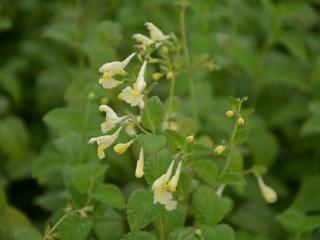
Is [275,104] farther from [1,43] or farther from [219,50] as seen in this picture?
[1,43]

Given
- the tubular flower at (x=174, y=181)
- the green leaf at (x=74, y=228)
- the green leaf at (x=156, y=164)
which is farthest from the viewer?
the green leaf at (x=74, y=228)

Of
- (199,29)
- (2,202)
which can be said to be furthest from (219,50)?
(2,202)

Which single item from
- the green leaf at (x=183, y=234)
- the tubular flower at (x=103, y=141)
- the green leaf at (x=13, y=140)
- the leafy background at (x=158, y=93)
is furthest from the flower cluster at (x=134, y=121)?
the green leaf at (x=13, y=140)

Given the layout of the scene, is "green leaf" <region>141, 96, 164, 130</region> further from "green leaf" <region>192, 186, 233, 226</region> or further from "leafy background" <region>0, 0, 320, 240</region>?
"leafy background" <region>0, 0, 320, 240</region>

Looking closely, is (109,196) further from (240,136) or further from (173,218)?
(240,136)

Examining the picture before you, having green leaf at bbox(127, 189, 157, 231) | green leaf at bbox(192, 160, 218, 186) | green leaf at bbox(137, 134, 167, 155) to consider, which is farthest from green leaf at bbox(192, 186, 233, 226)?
green leaf at bbox(137, 134, 167, 155)

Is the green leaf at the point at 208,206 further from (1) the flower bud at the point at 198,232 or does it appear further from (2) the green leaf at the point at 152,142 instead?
(2) the green leaf at the point at 152,142

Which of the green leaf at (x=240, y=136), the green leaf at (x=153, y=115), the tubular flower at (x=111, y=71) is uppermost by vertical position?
the tubular flower at (x=111, y=71)
